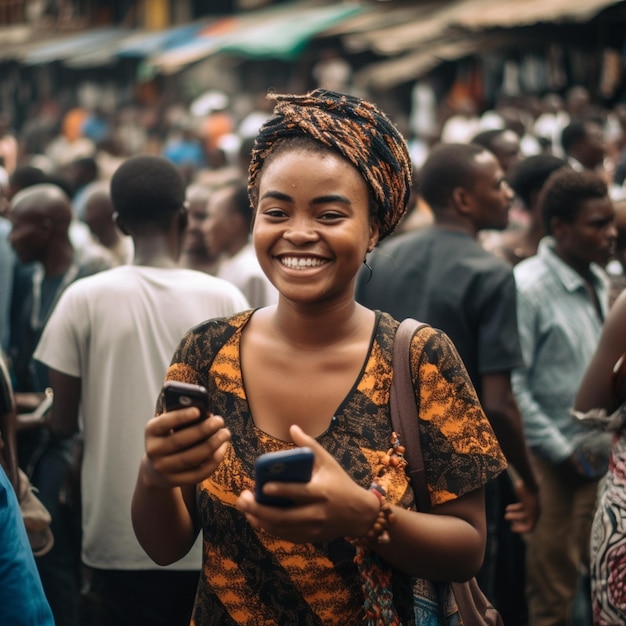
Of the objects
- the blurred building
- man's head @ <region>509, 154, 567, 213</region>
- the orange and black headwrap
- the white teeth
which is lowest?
man's head @ <region>509, 154, 567, 213</region>

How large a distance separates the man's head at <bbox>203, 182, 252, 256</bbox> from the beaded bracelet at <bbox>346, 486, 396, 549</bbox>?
422 cm

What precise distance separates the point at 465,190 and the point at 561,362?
893 mm

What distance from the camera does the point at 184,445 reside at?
2225 millimetres

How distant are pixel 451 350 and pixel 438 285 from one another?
6.75 ft

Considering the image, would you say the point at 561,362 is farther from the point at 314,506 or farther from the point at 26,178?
the point at 26,178

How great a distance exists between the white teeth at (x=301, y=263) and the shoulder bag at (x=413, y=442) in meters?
0.26

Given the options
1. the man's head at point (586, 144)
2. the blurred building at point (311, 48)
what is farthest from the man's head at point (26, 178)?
the blurred building at point (311, 48)

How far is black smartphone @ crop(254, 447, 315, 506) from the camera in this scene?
2.07m

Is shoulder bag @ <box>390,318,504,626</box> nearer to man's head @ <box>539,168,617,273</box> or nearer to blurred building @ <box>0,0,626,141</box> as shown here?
man's head @ <box>539,168,617,273</box>

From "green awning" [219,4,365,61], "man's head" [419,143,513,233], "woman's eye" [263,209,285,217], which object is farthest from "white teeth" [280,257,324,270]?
"green awning" [219,4,365,61]

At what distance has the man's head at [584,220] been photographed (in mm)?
5207

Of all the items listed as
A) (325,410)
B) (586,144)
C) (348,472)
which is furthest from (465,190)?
(586,144)

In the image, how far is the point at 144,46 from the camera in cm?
2778

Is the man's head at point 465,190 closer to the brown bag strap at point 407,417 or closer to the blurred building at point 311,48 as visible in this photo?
the brown bag strap at point 407,417
